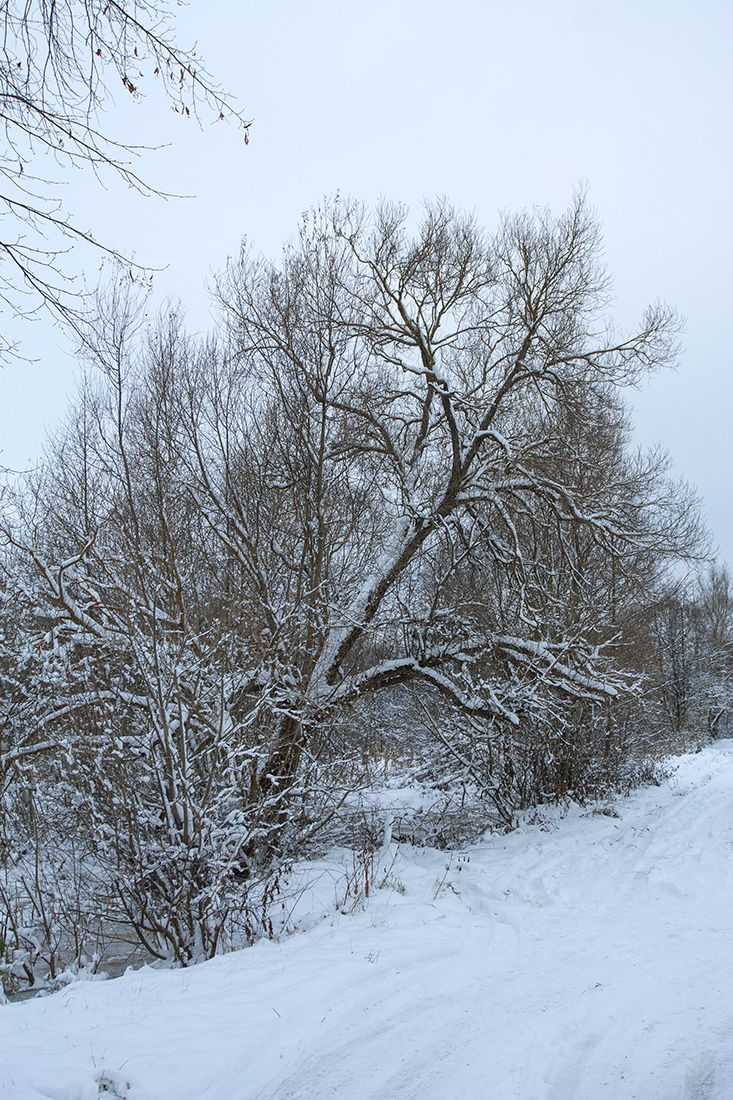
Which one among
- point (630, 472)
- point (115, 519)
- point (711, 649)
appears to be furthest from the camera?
point (711, 649)

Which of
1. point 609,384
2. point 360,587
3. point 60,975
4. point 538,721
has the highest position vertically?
point 609,384

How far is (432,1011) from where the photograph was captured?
4434 mm

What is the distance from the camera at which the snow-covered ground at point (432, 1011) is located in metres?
3.53

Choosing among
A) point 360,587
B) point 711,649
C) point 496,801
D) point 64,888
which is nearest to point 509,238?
point 360,587

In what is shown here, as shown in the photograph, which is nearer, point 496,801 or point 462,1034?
point 462,1034

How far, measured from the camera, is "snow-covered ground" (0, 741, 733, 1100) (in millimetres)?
3531

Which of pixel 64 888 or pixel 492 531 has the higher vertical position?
pixel 492 531

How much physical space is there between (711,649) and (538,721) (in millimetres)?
34246

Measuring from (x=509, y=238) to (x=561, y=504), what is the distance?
4440 mm

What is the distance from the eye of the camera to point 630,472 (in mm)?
14312

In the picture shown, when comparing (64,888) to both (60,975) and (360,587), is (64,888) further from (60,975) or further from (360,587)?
(360,587)

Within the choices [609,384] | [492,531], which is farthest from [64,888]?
[609,384]

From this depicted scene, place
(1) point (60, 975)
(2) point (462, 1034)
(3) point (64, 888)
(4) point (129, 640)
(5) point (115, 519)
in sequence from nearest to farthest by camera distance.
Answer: (2) point (462, 1034) → (1) point (60, 975) → (4) point (129, 640) → (3) point (64, 888) → (5) point (115, 519)

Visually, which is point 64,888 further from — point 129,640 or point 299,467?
point 299,467
